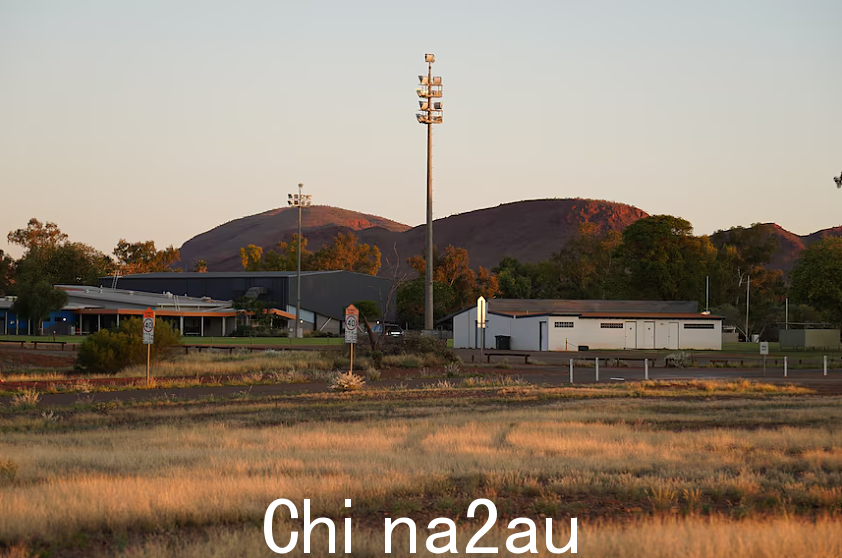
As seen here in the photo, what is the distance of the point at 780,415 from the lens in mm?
22531

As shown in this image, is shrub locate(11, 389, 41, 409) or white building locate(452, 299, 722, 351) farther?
white building locate(452, 299, 722, 351)

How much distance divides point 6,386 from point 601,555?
2826 centimetres

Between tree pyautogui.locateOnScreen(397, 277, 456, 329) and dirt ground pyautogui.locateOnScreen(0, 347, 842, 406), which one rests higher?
tree pyautogui.locateOnScreen(397, 277, 456, 329)

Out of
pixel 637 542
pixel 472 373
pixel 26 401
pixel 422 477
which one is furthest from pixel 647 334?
pixel 637 542

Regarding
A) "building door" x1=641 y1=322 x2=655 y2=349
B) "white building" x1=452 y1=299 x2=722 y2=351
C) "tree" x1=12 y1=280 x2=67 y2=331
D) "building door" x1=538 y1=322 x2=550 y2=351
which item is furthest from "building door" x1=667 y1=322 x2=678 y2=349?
"tree" x1=12 y1=280 x2=67 y2=331

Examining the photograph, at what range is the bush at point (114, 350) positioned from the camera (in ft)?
131

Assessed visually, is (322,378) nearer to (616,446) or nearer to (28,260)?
(616,446)

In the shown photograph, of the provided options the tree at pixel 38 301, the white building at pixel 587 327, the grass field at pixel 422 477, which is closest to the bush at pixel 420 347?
the white building at pixel 587 327

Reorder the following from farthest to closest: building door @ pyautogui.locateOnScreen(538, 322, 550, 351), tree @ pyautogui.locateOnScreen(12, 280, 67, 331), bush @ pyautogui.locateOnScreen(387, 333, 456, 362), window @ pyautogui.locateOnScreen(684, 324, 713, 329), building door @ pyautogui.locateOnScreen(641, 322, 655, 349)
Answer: tree @ pyautogui.locateOnScreen(12, 280, 67, 331) < window @ pyautogui.locateOnScreen(684, 324, 713, 329) < building door @ pyautogui.locateOnScreen(641, 322, 655, 349) < building door @ pyautogui.locateOnScreen(538, 322, 550, 351) < bush @ pyautogui.locateOnScreen(387, 333, 456, 362)

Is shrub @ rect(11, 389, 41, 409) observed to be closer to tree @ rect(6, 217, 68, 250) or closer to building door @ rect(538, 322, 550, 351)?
building door @ rect(538, 322, 550, 351)

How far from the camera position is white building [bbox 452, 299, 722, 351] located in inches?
2756

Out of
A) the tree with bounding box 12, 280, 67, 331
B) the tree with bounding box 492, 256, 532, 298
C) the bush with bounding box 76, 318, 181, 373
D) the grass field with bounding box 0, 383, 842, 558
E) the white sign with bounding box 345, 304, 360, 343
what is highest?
the tree with bounding box 492, 256, 532, 298

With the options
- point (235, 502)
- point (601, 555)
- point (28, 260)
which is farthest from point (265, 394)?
point (28, 260)

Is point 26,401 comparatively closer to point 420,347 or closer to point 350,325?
point 350,325
